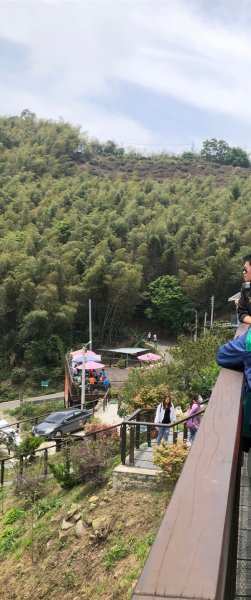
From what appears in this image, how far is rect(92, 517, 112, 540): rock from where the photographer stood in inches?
246

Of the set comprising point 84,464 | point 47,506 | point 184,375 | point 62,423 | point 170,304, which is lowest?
point 62,423

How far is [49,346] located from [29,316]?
2443mm

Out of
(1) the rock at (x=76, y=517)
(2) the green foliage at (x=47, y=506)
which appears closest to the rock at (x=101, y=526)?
(1) the rock at (x=76, y=517)

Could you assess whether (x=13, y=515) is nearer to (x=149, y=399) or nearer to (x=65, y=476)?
(x=65, y=476)

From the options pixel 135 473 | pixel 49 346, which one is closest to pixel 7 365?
pixel 49 346

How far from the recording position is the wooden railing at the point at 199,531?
0.80m

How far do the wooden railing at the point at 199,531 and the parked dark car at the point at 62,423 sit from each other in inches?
628

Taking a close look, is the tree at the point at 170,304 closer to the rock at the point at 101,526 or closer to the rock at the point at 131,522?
the rock at the point at 101,526

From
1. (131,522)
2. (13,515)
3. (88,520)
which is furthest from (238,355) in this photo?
(13,515)

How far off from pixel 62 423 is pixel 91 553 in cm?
1102

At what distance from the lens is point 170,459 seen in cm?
643

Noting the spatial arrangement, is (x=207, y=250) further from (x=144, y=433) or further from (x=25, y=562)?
(x=25, y=562)

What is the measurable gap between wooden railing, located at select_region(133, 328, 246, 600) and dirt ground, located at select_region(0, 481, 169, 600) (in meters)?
4.44

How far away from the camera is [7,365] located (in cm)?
Result: 3600
